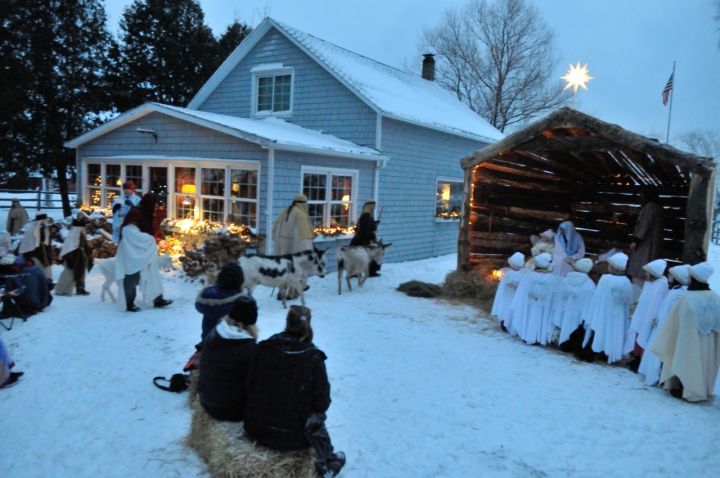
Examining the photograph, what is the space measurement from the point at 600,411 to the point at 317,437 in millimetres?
3195

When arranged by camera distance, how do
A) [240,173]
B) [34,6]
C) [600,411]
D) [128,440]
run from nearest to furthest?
1. [128,440]
2. [600,411]
3. [240,173]
4. [34,6]

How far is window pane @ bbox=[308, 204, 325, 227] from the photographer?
12867 mm

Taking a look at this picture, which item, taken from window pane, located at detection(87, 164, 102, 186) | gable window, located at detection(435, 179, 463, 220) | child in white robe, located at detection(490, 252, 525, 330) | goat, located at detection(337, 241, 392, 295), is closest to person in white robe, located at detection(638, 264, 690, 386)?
child in white robe, located at detection(490, 252, 525, 330)

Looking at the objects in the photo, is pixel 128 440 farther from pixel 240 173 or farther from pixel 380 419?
pixel 240 173

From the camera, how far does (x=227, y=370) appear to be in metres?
4.01

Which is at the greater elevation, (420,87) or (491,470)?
(420,87)

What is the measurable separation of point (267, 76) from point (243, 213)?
6.05m

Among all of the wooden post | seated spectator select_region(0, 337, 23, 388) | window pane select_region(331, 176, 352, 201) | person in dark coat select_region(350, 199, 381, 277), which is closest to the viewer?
seated spectator select_region(0, 337, 23, 388)

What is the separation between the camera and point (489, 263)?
1162 centimetres

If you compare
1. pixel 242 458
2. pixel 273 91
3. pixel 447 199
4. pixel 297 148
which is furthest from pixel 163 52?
pixel 242 458

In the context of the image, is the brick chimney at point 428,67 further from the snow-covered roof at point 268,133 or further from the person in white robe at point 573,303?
the person in white robe at point 573,303

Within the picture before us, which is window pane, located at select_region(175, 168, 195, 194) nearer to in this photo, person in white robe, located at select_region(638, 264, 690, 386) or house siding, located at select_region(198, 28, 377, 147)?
house siding, located at select_region(198, 28, 377, 147)

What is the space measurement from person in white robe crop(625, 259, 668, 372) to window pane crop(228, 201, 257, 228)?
8.19 meters

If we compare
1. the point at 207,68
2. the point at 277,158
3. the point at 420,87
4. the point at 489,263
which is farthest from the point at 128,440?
the point at 207,68
